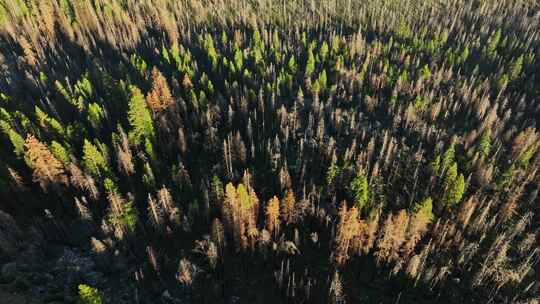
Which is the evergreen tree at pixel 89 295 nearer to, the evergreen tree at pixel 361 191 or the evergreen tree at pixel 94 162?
the evergreen tree at pixel 94 162

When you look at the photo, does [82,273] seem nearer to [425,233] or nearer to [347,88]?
[425,233]

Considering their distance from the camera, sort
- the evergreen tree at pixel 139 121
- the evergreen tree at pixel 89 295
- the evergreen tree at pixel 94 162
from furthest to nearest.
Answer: the evergreen tree at pixel 139 121
the evergreen tree at pixel 94 162
the evergreen tree at pixel 89 295

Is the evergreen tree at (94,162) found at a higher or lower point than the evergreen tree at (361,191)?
higher

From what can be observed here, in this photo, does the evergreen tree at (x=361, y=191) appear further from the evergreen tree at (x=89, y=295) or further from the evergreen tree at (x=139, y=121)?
the evergreen tree at (x=139, y=121)

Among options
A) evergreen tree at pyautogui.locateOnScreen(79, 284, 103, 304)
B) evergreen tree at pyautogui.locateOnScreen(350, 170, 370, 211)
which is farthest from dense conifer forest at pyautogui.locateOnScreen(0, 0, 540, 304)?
evergreen tree at pyautogui.locateOnScreen(350, 170, 370, 211)

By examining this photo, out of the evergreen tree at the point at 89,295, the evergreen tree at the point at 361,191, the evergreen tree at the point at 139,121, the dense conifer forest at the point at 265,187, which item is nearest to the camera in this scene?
the evergreen tree at the point at 89,295

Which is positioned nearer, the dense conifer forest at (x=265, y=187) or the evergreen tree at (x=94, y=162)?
the dense conifer forest at (x=265, y=187)

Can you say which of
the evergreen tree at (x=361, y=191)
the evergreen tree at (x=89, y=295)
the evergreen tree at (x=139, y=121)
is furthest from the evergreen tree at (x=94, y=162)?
the evergreen tree at (x=361, y=191)

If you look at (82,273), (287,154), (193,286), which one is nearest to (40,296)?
(82,273)

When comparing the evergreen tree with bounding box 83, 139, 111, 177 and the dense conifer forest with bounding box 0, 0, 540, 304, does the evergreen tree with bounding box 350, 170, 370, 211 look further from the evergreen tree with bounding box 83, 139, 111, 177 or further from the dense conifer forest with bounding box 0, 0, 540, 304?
the evergreen tree with bounding box 83, 139, 111, 177
